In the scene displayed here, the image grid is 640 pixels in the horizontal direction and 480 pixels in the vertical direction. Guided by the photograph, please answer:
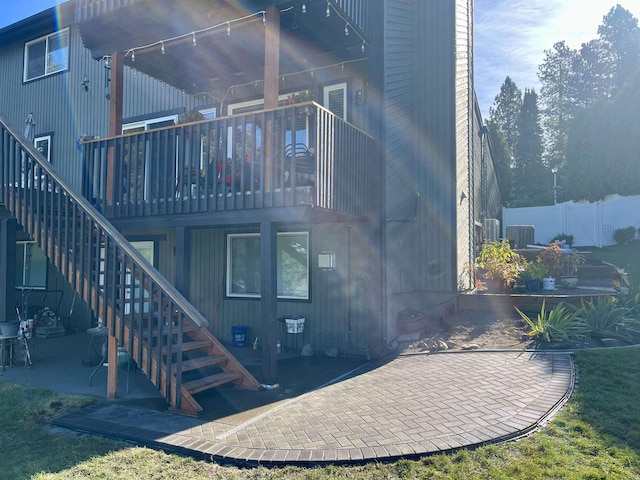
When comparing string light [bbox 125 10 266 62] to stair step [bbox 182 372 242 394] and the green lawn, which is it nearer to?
stair step [bbox 182 372 242 394]

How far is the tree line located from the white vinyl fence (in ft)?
6.42

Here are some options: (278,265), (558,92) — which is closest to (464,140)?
(278,265)

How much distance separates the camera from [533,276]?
935 cm

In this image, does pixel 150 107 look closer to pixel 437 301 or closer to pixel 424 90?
pixel 424 90

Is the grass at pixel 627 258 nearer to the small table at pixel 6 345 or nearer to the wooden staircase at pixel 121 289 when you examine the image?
the wooden staircase at pixel 121 289

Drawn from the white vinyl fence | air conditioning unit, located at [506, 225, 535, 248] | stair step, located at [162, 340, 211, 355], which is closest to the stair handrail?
stair step, located at [162, 340, 211, 355]

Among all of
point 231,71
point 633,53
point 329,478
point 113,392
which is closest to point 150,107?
point 231,71

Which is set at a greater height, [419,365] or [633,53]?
[633,53]

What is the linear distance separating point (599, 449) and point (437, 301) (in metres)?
4.79

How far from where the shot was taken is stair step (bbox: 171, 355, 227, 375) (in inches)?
197

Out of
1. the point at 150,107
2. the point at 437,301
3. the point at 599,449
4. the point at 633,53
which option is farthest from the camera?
the point at 633,53

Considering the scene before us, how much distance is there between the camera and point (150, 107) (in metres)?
10.0

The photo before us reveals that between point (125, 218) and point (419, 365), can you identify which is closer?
point (419, 365)

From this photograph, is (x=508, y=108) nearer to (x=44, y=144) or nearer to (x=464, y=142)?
(x=464, y=142)
